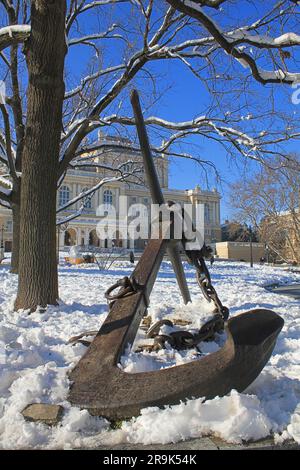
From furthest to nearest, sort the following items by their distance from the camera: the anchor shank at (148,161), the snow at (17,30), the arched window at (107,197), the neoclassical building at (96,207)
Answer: the arched window at (107,197) < the neoclassical building at (96,207) < the snow at (17,30) < the anchor shank at (148,161)

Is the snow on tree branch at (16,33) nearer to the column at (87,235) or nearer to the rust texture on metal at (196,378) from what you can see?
the rust texture on metal at (196,378)

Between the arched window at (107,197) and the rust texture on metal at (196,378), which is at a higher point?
the arched window at (107,197)

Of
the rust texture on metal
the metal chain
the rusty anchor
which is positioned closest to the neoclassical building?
the metal chain

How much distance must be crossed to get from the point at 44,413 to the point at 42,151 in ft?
14.5

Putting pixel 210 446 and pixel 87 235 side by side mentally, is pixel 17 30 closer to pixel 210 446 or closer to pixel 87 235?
pixel 210 446

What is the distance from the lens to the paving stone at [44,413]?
6.68ft

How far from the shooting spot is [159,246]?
3.10 m

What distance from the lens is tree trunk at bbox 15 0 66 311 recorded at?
568cm

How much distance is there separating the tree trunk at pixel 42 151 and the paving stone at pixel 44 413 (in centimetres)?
356

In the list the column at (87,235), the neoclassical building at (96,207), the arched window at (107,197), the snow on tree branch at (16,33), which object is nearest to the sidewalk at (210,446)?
the snow on tree branch at (16,33)

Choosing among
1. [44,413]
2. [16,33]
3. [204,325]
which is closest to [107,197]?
[16,33]

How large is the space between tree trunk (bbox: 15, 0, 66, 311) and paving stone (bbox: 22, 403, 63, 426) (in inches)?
140

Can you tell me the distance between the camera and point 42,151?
229 inches

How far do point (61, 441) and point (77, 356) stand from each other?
45.9 inches
